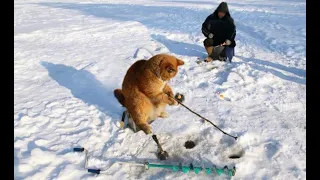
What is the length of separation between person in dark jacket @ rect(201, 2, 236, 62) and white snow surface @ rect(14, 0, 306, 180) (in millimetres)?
385

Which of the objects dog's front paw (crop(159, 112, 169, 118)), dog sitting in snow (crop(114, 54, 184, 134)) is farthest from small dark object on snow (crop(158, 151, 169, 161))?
dog's front paw (crop(159, 112, 169, 118))

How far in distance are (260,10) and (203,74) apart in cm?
926

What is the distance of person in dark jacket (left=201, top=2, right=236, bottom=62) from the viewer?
6812 millimetres

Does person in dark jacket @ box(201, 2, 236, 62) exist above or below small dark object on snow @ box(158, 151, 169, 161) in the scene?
above

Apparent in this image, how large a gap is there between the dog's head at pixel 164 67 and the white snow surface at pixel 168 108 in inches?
41.3

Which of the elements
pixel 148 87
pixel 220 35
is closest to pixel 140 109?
pixel 148 87

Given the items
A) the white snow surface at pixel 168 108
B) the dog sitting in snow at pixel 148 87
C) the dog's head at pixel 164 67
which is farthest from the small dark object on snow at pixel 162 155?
the dog's head at pixel 164 67

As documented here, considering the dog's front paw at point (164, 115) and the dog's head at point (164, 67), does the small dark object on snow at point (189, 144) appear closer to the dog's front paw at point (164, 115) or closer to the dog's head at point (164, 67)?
the dog's front paw at point (164, 115)

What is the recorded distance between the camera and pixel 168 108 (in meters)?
4.86

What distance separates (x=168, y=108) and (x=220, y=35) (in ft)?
9.82

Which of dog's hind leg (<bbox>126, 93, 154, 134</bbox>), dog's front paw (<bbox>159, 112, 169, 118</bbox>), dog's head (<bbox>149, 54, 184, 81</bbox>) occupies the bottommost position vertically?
dog's front paw (<bbox>159, 112, 169, 118</bbox>)

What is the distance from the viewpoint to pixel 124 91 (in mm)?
3928

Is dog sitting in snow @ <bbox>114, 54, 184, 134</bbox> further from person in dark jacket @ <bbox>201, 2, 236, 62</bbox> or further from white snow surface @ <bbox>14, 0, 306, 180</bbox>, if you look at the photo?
person in dark jacket @ <bbox>201, 2, 236, 62</bbox>
